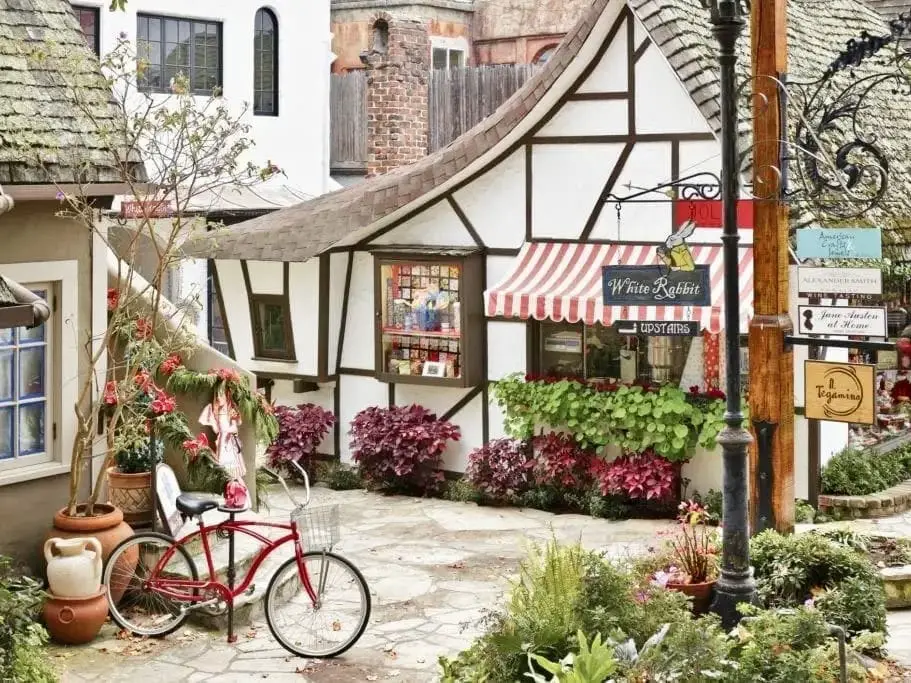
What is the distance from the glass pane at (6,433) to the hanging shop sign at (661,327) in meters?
5.34

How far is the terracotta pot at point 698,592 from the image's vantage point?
8617mm

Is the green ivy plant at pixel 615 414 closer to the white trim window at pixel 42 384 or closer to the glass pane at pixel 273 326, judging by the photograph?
the glass pane at pixel 273 326

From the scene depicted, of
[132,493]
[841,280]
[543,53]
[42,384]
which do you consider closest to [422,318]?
[132,493]

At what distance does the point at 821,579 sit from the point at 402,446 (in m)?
6.56

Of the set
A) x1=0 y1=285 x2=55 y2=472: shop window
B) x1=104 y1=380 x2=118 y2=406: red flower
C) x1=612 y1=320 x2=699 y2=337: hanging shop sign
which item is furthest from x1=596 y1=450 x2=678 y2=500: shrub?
x1=0 y1=285 x2=55 y2=472: shop window

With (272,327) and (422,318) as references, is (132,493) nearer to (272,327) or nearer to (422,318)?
(422,318)

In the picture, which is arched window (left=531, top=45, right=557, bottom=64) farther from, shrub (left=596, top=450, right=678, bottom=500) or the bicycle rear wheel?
the bicycle rear wheel

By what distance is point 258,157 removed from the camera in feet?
75.0

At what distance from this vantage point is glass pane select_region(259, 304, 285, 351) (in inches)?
642

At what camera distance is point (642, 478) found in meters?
13.4

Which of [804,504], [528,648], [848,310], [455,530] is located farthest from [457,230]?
[528,648]

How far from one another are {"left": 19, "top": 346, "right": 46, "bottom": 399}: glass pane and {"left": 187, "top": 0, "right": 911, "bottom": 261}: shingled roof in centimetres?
284

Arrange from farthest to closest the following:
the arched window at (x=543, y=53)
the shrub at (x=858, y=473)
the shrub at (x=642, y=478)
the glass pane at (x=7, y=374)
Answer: the arched window at (x=543, y=53) → the shrub at (x=642, y=478) → the shrub at (x=858, y=473) → the glass pane at (x=7, y=374)

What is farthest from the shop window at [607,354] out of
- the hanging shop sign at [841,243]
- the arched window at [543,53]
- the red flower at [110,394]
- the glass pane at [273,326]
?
the arched window at [543,53]
